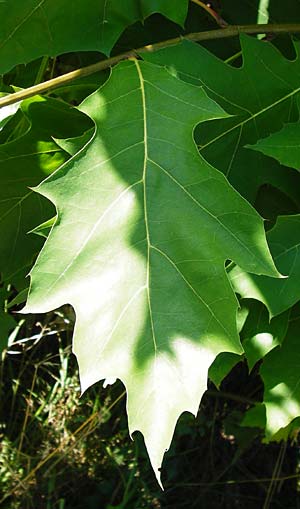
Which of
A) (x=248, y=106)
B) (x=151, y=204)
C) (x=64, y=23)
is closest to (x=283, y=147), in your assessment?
(x=248, y=106)

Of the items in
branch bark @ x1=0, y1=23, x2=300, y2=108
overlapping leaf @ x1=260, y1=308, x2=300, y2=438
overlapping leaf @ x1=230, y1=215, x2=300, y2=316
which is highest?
branch bark @ x1=0, y1=23, x2=300, y2=108

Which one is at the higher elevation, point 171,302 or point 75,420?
point 171,302

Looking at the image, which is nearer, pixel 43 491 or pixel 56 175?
pixel 56 175

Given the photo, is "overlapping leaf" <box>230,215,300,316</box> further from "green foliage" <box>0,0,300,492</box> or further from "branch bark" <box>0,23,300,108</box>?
"branch bark" <box>0,23,300,108</box>

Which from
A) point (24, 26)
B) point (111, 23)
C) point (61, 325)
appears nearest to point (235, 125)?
point (111, 23)

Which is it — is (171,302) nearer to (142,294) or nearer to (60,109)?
(142,294)

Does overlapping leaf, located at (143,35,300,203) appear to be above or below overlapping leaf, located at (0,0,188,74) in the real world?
below

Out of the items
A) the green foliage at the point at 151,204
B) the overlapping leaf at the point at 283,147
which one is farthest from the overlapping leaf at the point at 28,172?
the overlapping leaf at the point at 283,147

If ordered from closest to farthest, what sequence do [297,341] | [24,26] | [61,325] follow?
[24,26], [297,341], [61,325]

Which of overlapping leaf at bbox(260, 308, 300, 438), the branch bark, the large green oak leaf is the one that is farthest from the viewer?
overlapping leaf at bbox(260, 308, 300, 438)

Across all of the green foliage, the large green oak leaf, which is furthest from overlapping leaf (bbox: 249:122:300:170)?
the large green oak leaf
